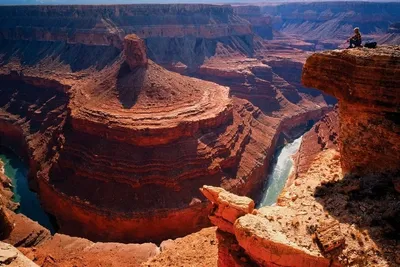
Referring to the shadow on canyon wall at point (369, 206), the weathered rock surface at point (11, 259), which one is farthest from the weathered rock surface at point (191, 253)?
the weathered rock surface at point (11, 259)

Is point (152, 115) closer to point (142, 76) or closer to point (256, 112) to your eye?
point (142, 76)

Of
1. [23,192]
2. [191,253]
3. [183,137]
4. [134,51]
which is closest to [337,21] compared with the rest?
[134,51]

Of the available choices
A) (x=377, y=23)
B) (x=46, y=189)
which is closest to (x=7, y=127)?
(x=46, y=189)

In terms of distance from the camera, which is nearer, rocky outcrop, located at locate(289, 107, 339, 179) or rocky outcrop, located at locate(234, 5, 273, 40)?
rocky outcrop, located at locate(289, 107, 339, 179)

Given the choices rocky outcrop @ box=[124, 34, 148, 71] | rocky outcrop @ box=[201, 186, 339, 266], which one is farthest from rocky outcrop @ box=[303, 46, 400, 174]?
rocky outcrop @ box=[124, 34, 148, 71]

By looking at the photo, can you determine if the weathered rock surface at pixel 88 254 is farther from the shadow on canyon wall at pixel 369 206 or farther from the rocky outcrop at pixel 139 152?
the shadow on canyon wall at pixel 369 206

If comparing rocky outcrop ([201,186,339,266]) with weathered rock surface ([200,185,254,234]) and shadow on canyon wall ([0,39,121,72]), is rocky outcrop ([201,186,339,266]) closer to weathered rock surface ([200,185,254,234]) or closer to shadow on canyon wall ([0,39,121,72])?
weathered rock surface ([200,185,254,234])

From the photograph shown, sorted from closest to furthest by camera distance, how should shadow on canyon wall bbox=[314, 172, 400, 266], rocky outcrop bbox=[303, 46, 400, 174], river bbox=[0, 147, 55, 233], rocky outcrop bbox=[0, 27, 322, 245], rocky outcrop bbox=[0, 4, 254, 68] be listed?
shadow on canyon wall bbox=[314, 172, 400, 266]
rocky outcrop bbox=[303, 46, 400, 174]
rocky outcrop bbox=[0, 27, 322, 245]
river bbox=[0, 147, 55, 233]
rocky outcrop bbox=[0, 4, 254, 68]
